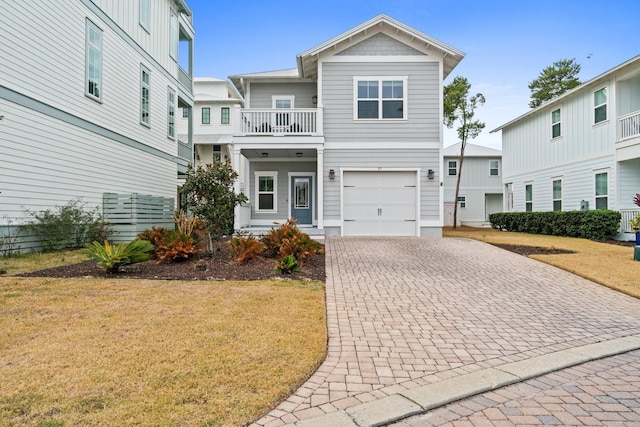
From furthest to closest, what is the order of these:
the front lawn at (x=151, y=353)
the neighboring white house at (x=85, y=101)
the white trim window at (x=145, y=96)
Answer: the white trim window at (x=145, y=96)
the neighboring white house at (x=85, y=101)
the front lawn at (x=151, y=353)

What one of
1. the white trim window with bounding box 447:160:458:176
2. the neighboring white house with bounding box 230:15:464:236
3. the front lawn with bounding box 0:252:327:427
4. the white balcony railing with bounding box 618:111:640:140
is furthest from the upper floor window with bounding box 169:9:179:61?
the white trim window with bounding box 447:160:458:176

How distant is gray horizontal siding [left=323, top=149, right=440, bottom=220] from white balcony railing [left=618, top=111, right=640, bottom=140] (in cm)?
744

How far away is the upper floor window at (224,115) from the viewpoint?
31266 mm

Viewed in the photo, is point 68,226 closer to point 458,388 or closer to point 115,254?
point 115,254

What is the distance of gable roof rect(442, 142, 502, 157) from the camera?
32.2 metres

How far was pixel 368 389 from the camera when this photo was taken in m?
3.31

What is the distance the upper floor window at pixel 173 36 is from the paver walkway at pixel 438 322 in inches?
580

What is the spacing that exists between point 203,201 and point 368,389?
799cm

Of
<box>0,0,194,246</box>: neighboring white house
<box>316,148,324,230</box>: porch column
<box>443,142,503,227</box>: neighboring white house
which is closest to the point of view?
<box>0,0,194,246</box>: neighboring white house

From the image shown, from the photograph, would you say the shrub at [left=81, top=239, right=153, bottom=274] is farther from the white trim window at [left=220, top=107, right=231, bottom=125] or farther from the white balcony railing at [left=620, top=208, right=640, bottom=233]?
the white trim window at [left=220, top=107, right=231, bottom=125]

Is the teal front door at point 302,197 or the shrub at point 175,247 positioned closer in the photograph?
the shrub at point 175,247

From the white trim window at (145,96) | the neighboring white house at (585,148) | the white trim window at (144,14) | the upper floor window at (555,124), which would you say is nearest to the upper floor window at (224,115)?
the white trim window at (145,96)

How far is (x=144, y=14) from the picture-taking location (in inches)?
624

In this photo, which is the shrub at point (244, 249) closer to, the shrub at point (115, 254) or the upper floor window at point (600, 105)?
the shrub at point (115, 254)
